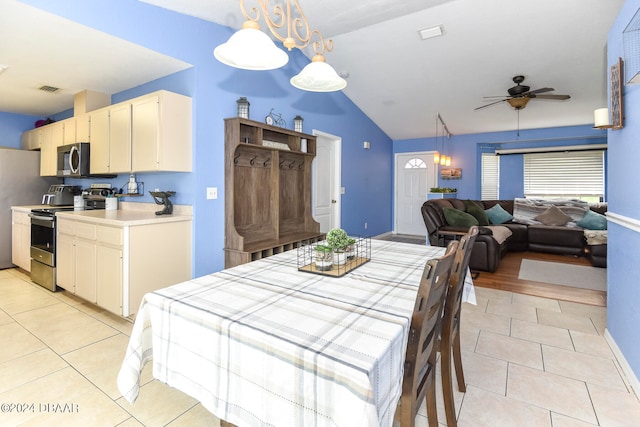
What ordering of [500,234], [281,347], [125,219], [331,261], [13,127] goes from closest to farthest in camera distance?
[281,347] → [331,261] → [125,219] → [500,234] → [13,127]

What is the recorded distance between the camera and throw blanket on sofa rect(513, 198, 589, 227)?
18.1 ft

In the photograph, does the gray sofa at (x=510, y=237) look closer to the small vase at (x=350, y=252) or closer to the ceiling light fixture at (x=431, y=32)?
the ceiling light fixture at (x=431, y=32)

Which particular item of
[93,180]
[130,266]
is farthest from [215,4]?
[93,180]

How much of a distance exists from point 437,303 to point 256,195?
9.06ft

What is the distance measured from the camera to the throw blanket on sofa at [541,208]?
552 centimetres

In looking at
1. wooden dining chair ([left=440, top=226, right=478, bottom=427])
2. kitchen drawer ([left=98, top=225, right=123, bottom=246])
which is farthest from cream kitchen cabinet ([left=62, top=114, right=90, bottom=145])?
wooden dining chair ([left=440, top=226, right=478, bottom=427])

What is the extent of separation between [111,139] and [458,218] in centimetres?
461

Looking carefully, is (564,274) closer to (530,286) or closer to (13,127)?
(530,286)

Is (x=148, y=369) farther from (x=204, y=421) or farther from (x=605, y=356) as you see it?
(x=605, y=356)

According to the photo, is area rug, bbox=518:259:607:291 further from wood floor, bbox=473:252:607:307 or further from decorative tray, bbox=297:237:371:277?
decorative tray, bbox=297:237:371:277

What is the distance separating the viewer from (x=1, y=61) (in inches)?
116

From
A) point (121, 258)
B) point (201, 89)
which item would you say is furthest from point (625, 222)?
point (121, 258)

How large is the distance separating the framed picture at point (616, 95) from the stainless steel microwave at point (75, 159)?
4.94 metres

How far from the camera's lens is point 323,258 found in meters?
1.62
